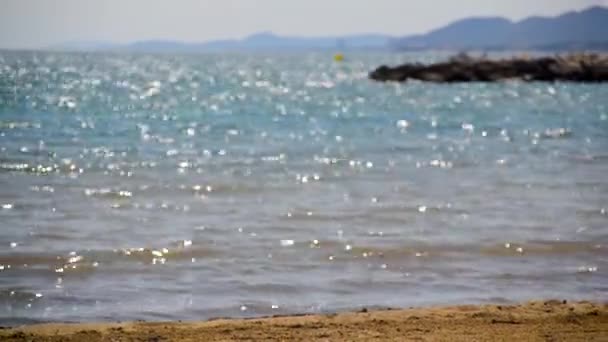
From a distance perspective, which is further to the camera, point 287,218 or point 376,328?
point 287,218

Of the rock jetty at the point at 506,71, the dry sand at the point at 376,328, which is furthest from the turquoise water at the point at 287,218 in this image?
the rock jetty at the point at 506,71

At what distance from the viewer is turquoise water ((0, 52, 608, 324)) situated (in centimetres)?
895

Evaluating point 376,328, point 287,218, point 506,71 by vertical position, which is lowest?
point 376,328

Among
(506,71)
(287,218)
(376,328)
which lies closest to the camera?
(376,328)

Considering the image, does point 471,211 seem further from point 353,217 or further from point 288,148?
point 288,148

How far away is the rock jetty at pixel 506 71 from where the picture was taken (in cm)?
6731

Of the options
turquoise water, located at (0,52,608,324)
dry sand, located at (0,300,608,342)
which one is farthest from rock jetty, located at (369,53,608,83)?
dry sand, located at (0,300,608,342)

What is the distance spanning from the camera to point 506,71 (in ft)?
232

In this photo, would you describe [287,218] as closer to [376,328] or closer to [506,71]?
[376,328]

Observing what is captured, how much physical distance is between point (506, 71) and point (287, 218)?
2367 inches

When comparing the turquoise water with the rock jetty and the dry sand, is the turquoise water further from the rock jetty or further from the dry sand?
the rock jetty

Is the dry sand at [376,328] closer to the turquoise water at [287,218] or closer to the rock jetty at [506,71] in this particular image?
the turquoise water at [287,218]

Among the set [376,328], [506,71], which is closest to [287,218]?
[376,328]

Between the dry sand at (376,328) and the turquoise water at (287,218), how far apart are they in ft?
1.93
